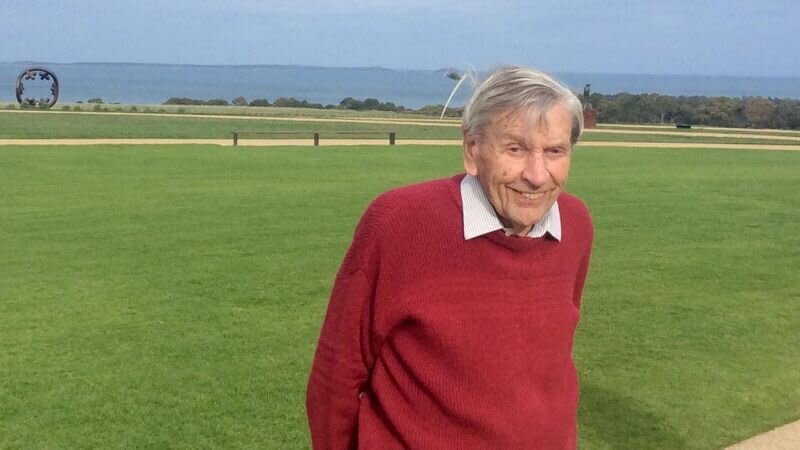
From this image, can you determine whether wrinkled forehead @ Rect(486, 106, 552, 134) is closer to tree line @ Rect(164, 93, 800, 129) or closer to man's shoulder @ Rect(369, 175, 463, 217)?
man's shoulder @ Rect(369, 175, 463, 217)

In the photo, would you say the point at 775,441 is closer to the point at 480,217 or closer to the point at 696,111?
the point at 480,217

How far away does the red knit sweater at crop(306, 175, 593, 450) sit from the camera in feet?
8.09

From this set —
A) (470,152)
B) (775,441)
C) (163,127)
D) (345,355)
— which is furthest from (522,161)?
(163,127)

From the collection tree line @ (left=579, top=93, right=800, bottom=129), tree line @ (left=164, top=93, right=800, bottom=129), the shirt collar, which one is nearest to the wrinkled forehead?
the shirt collar

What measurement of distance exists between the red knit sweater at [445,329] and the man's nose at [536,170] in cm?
15

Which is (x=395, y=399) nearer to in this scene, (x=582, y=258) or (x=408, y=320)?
(x=408, y=320)

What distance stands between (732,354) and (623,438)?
2.27 meters

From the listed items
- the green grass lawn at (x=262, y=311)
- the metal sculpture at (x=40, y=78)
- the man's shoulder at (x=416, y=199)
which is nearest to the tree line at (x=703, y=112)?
the metal sculpture at (x=40, y=78)

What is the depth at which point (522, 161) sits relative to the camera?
2.54m

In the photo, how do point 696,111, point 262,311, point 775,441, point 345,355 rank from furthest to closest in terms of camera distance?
1. point 696,111
2. point 262,311
3. point 775,441
4. point 345,355

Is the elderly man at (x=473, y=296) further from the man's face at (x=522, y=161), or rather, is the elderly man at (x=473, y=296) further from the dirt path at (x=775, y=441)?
the dirt path at (x=775, y=441)

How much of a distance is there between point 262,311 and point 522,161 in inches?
267

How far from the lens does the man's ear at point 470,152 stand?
2590mm

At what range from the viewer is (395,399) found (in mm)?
2539
